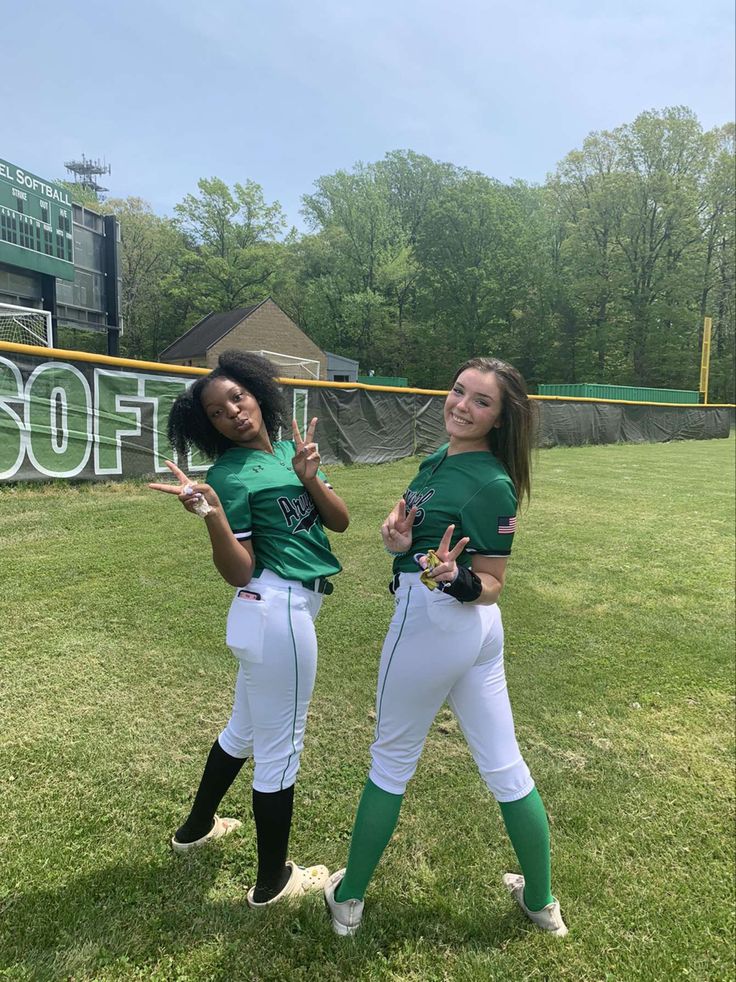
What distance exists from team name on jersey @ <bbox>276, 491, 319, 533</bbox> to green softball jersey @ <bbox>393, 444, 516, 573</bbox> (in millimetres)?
356

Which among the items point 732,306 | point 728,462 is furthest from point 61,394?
point 732,306

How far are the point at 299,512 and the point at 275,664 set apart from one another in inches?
18.9

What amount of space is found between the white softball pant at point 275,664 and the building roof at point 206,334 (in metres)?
30.1

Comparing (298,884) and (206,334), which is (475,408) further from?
(206,334)

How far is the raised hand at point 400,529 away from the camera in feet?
5.62

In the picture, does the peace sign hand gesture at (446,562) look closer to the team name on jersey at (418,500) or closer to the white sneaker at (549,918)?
the team name on jersey at (418,500)

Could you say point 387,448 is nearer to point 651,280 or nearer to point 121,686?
point 121,686

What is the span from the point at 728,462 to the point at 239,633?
1628cm

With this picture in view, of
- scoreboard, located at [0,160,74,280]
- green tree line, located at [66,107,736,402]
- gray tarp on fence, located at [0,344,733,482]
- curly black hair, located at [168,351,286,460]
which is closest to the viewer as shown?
curly black hair, located at [168,351,286,460]

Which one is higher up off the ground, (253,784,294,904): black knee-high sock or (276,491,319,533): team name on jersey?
(276,491,319,533): team name on jersey

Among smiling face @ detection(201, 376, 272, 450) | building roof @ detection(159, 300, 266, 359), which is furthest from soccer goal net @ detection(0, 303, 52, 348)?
smiling face @ detection(201, 376, 272, 450)

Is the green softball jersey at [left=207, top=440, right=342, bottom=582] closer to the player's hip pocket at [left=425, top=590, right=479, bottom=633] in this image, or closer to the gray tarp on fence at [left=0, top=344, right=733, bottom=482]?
the player's hip pocket at [left=425, top=590, right=479, bottom=633]

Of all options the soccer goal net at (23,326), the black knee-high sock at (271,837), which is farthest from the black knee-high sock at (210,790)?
the soccer goal net at (23,326)

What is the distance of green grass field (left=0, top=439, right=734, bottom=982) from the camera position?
180 centimetres
